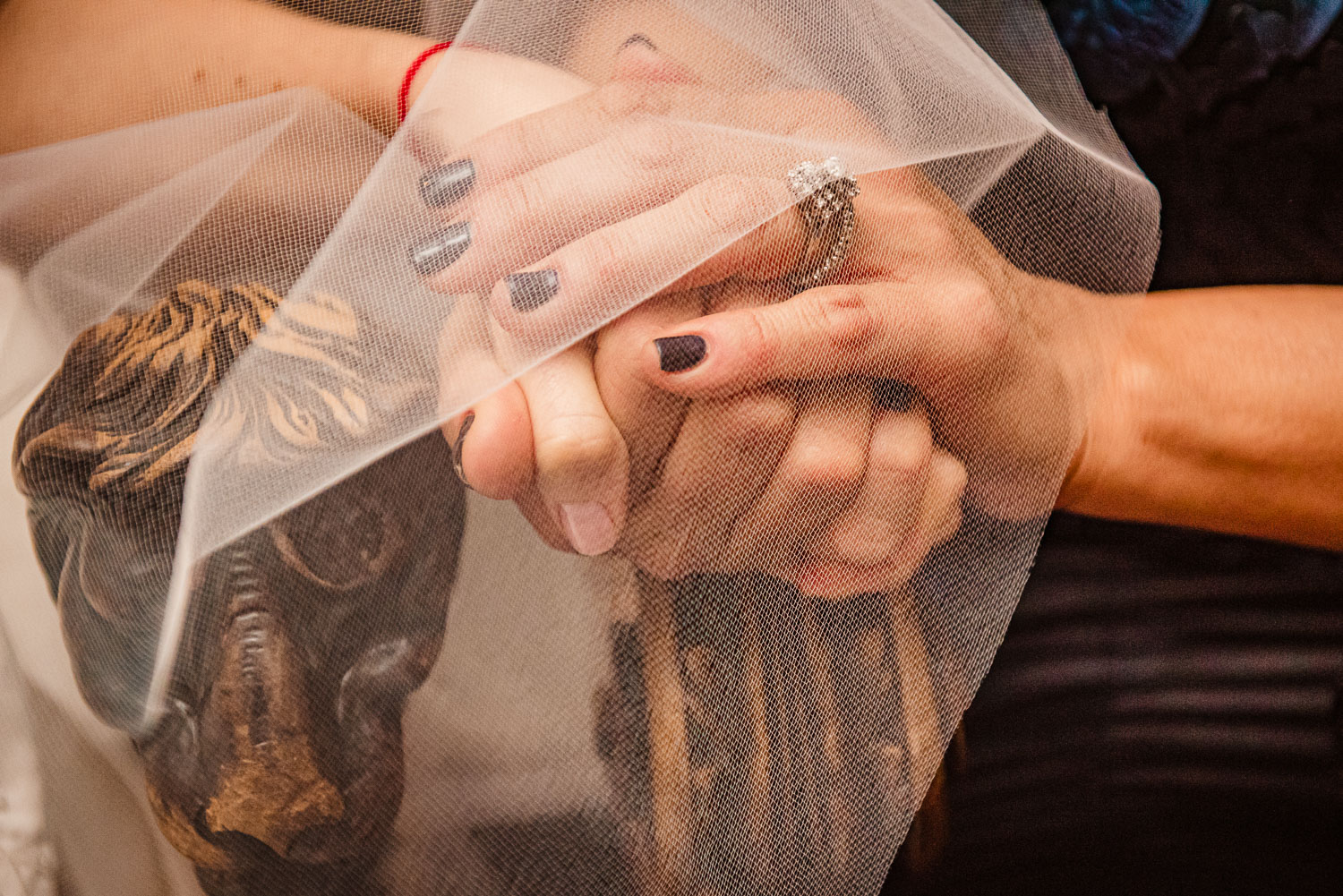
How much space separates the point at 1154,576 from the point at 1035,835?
0.76 ft

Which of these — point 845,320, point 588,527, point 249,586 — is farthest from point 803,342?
point 249,586

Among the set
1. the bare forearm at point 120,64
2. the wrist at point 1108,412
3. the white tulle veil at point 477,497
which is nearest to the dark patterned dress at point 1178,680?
the wrist at point 1108,412

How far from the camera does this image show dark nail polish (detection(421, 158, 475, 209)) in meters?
0.37

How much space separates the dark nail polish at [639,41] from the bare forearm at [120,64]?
133 millimetres

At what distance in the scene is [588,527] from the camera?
0.39 metres

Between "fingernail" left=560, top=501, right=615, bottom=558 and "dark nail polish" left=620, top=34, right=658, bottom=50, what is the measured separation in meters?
0.23

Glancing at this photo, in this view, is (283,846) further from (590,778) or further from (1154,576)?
(1154,576)

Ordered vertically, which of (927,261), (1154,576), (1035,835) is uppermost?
(927,261)

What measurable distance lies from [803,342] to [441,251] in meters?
0.16

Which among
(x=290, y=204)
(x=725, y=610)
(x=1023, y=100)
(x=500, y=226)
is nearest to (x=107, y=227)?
(x=290, y=204)

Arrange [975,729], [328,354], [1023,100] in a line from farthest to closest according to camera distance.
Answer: [975,729] → [1023,100] → [328,354]

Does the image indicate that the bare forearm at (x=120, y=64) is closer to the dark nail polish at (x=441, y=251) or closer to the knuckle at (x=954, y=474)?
the dark nail polish at (x=441, y=251)

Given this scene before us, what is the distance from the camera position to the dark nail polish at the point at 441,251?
0.36 meters

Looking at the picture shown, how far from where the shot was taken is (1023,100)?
1.55ft
